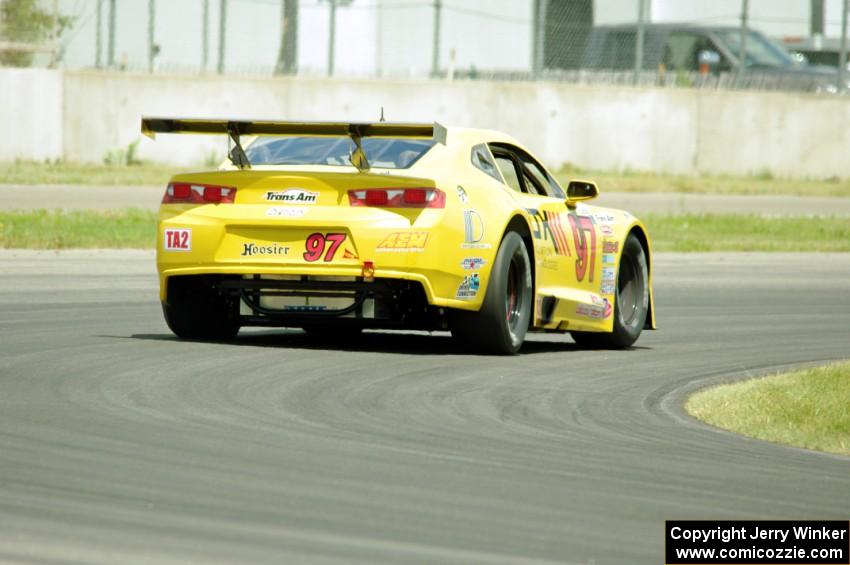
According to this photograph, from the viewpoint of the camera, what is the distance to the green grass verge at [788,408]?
7906mm

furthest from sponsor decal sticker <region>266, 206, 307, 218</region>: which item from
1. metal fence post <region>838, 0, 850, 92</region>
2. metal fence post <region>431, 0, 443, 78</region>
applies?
metal fence post <region>838, 0, 850, 92</region>

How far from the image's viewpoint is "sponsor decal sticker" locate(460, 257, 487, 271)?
9.79 m

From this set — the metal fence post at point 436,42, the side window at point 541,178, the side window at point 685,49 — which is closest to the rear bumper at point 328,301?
the side window at point 541,178

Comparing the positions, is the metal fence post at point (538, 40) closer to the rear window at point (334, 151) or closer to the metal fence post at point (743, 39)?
the metal fence post at point (743, 39)

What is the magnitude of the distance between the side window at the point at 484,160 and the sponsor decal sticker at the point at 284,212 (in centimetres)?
122

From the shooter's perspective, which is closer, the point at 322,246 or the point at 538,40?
the point at 322,246

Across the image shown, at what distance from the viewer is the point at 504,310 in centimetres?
1005

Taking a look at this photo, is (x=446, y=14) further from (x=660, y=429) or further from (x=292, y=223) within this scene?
(x=660, y=429)

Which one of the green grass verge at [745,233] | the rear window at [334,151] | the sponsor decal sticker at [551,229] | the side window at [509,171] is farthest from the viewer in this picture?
the green grass verge at [745,233]

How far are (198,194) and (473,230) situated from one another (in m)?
1.58

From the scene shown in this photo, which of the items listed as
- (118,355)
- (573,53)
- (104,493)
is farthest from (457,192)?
(573,53)

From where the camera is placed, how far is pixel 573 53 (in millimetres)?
29734

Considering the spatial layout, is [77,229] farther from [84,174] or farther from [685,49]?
[685,49]

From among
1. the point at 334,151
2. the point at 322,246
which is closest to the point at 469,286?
the point at 322,246
